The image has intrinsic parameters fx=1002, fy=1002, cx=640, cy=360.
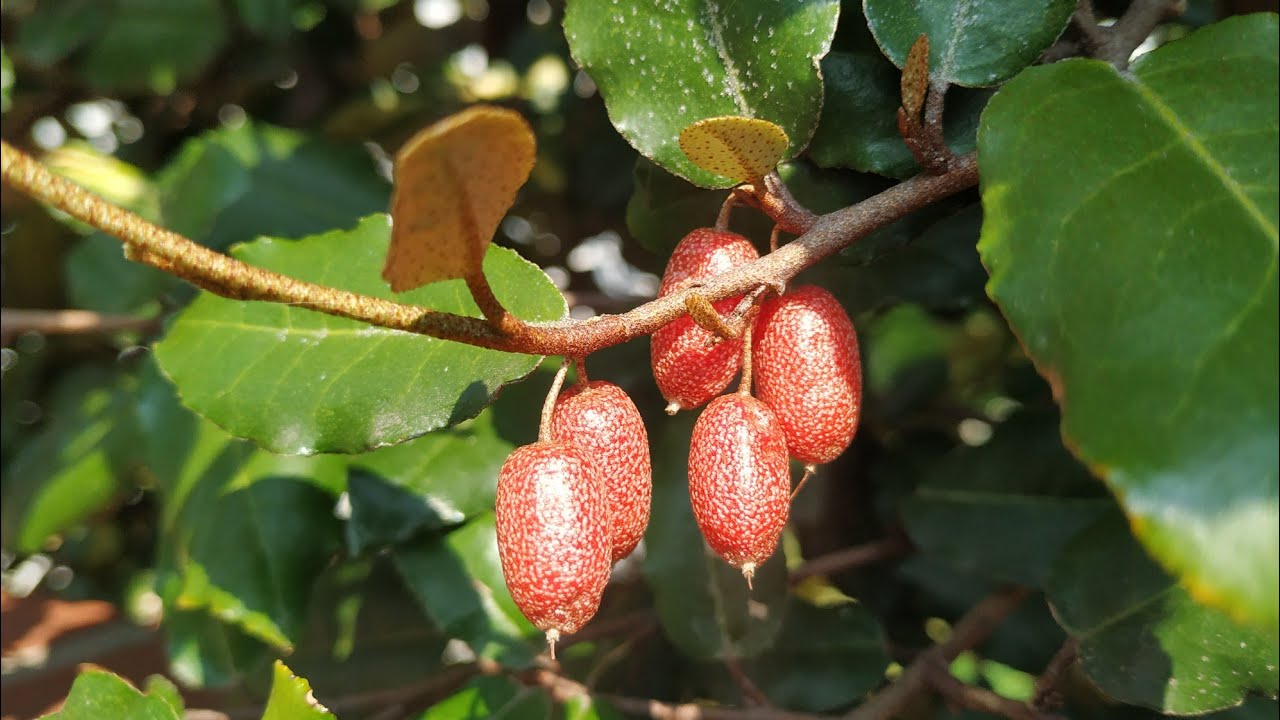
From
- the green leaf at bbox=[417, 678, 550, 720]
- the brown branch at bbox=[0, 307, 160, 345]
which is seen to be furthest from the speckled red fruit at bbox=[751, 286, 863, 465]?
the brown branch at bbox=[0, 307, 160, 345]

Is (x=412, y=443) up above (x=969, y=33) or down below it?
below

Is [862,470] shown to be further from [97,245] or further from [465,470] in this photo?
[97,245]

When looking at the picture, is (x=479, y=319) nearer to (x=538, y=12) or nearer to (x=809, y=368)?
(x=809, y=368)

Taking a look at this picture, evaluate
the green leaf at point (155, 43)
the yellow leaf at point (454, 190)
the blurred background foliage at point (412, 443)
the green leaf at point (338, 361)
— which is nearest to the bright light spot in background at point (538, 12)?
the blurred background foliage at point (412, 443)

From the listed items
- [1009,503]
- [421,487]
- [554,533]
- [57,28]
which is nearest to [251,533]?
[421,487]

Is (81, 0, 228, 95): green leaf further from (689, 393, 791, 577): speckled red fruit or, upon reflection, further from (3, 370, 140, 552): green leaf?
(689, 393, 791, 577): speckled red fruit

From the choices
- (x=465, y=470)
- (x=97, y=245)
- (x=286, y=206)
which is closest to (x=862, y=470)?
(x=465, y=470)
